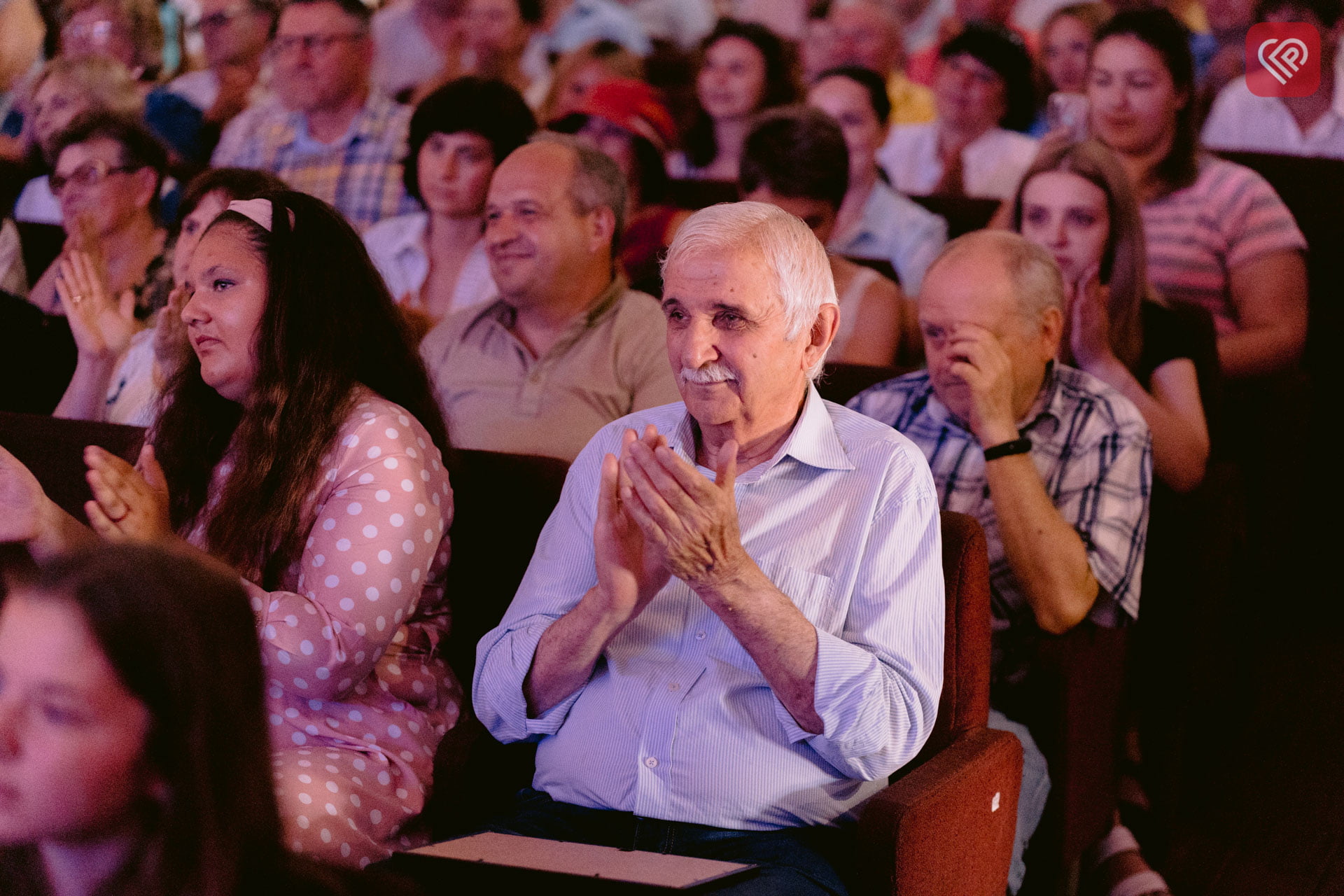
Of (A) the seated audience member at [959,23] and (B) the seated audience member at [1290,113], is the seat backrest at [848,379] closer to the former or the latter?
(B) the seated audience member at [1290,113]

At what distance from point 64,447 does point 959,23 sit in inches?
181

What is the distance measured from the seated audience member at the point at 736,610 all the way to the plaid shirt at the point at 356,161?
8.67ft

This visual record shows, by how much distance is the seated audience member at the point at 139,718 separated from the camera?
912 millimetres

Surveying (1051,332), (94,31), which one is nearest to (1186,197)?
(1051,332)

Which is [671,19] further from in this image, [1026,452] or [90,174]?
[1026,452]

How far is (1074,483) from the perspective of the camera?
2.16 m

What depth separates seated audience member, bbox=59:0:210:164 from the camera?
496 cm

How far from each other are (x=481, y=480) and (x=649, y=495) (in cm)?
60

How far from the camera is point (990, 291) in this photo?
2.19 m

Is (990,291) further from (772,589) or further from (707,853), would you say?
(707,853)

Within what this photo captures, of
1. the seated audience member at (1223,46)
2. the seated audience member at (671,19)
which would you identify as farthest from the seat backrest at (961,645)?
the seated audience member at (671,19)

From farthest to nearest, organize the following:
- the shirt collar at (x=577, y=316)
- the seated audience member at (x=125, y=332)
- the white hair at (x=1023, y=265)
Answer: the shirt collar at (x=577, y=316) < the seated audience member at (x=125, y=332) < the white hair at (x=1023, y=265)

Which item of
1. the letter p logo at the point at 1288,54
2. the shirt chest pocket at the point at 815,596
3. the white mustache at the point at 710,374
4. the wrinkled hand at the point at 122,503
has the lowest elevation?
the wrinkled hand at the point at 122,503

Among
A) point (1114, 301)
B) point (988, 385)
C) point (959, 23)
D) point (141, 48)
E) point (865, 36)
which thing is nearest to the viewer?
point (988, 385)
